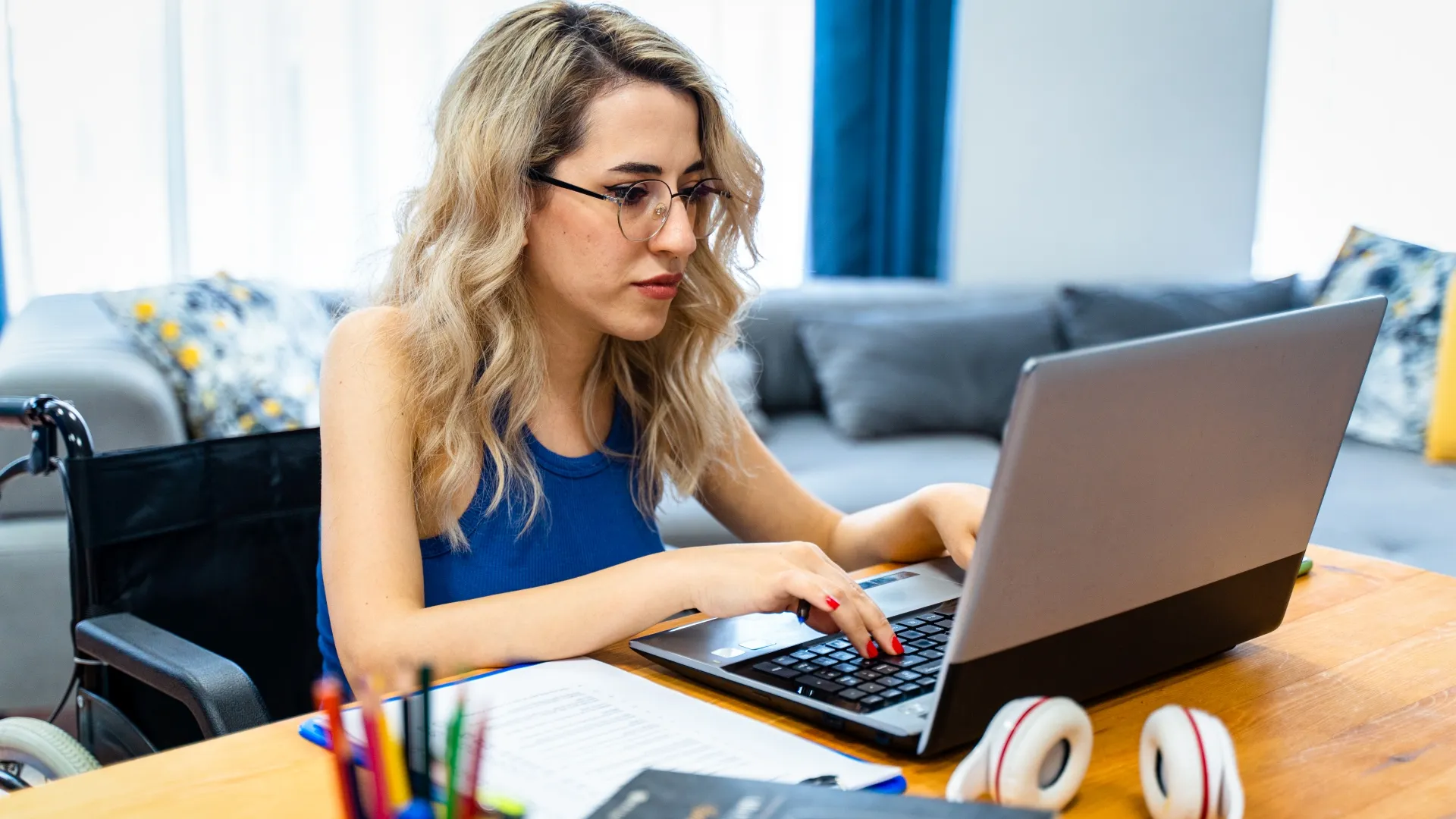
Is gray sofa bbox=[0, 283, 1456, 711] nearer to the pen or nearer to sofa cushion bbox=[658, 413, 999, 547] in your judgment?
sofa cushion bbox=[658, 413, 999, 547]

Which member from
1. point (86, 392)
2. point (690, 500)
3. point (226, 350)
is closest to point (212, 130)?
point (226, 350)

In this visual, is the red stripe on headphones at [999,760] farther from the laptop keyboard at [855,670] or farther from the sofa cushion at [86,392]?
the sofa cushion at [86,392]

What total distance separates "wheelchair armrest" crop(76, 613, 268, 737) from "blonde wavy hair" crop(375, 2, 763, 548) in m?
0.23

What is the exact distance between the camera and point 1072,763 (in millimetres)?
698

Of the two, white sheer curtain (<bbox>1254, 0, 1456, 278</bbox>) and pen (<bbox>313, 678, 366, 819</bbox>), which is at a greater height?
white sheer curtain (<bbox>1254, 0, 1456, 278</bbox>)

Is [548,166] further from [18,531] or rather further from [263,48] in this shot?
[263,48]

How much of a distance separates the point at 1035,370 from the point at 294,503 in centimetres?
95

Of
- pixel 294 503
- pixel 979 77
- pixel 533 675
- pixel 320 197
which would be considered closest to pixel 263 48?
pixel 320 197

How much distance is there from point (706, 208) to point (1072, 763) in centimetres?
82

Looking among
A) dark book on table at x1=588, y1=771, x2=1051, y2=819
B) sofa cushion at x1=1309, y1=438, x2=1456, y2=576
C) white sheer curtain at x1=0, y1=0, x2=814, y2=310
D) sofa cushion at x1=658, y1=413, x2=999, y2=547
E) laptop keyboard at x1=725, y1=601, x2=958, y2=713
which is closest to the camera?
dark book on table at x1=588, y1=771, x2=1051, y2=819

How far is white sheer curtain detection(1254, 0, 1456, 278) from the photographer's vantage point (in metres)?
3.78

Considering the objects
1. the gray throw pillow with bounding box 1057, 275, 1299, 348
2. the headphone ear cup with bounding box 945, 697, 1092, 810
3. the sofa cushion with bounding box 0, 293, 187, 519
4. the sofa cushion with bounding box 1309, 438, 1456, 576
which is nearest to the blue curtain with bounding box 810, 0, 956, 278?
the gray throw pillow with bounding box 1057, 275, 1299, 348

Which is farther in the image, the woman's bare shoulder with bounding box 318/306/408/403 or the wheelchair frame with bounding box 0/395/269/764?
Result: the woman's bare shoulder with bounding box 318/306/408/403

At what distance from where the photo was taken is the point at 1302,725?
844 millimetres
